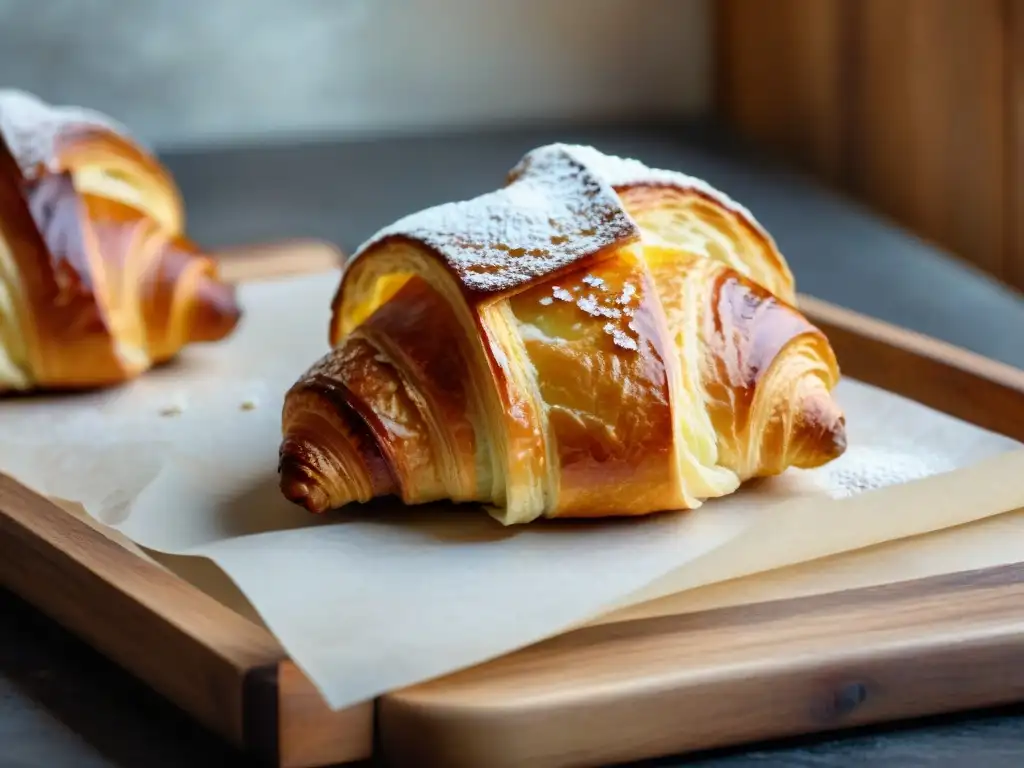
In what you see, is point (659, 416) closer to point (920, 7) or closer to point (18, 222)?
point (18, 222)

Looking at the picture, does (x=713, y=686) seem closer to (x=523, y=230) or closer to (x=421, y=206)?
(x=523, y=230)

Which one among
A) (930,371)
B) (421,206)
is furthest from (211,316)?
(421,206)

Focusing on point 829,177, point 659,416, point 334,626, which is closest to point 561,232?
point 659,416

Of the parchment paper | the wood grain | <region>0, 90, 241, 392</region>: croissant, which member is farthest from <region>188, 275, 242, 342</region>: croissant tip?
the wood grain

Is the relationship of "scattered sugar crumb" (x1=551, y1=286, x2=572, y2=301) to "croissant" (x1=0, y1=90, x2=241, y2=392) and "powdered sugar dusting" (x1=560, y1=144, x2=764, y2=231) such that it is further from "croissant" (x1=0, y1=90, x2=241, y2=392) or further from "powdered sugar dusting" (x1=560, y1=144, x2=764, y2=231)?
"croissant" (x1=0, y1=90, x2=241, y2=392)

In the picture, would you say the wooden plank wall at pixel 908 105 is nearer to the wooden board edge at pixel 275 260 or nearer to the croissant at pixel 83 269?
the wooden board edge at pixel 275 260
